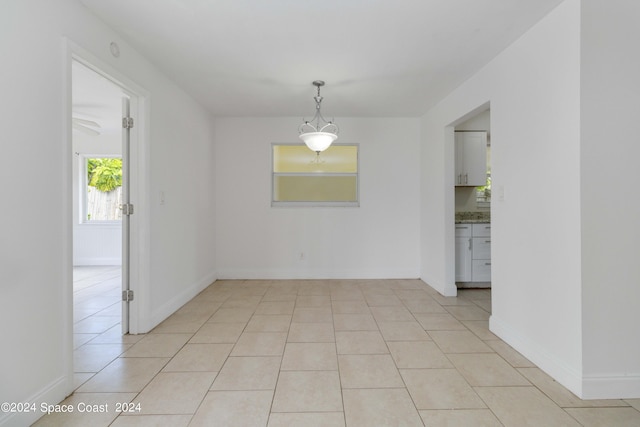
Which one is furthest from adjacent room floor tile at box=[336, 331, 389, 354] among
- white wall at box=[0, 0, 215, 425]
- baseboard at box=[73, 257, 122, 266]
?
baseboard at box=[73, 257, 122, 266]

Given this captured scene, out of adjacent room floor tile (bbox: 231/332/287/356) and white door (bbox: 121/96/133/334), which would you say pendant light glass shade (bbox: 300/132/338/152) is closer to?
white door (bbox: 121/96/133/334)

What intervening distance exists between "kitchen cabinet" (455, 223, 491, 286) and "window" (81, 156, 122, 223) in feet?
19.5

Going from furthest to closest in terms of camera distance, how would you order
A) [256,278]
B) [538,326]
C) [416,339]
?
[256,278] < [416,339] < [538,326]

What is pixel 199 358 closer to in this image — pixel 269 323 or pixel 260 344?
pixel 260 344

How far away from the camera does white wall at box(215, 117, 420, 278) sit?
4578 mm

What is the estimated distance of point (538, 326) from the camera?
7.04ft

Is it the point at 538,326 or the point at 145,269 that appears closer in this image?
the point at 538,326

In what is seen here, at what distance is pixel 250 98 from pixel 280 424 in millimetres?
3269

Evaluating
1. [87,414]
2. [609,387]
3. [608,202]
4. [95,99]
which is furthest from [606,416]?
[95,99]

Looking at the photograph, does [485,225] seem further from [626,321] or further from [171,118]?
[171,118]

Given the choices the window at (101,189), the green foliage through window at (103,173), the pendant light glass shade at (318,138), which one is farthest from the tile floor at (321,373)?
the green foliage through window at (103,173)

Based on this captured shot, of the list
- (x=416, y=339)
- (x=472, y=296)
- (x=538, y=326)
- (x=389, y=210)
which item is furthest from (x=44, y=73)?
(x=472, y=296)

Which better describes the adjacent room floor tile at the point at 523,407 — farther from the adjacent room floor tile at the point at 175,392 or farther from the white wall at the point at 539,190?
the adjacent room floor tile at the point at 175,392

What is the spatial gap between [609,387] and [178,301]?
3505mm
